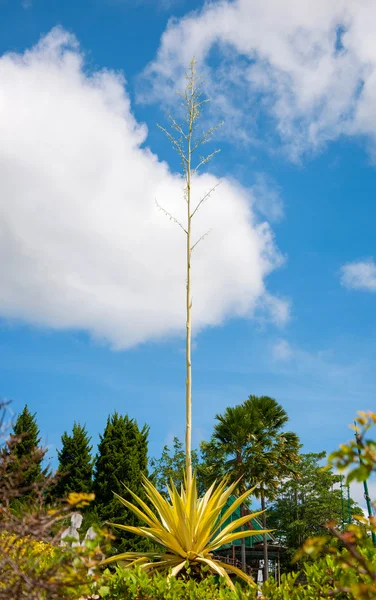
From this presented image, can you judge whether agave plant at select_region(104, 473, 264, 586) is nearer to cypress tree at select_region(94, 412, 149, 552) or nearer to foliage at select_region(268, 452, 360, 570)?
cypress tree at select_region(94, 412, 149, 552)

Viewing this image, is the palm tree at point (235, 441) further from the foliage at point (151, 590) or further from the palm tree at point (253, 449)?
the foliage at point (151, 590)

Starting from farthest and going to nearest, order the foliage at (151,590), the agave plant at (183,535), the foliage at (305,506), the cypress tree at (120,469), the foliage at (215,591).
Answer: the foliage at (305,506), the cypress tree at (120,469), the agave plant at (183,535), the foliage at (151,590), the foliage at (215,591)

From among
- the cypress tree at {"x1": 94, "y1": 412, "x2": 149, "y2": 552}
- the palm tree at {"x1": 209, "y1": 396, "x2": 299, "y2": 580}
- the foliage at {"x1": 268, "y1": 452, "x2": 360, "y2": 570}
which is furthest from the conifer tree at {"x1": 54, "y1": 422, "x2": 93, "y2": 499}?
the foliage at {"x1": 268, "y1": 452, "x2": 360, "y2": 570}

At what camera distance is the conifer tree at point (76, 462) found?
23219mm

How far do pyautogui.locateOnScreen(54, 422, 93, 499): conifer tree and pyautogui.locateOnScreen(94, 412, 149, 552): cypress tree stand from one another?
16.3 inches

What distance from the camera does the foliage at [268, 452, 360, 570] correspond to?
119ft

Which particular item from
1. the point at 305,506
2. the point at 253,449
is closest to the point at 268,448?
the point at 253,449

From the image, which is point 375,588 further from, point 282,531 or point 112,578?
point 282,531

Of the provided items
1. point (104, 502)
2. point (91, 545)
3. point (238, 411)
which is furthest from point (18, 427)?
point (91, 545)

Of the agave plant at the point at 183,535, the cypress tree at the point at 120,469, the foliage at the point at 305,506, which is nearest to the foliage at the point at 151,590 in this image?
the agave plant at the point at 183,535

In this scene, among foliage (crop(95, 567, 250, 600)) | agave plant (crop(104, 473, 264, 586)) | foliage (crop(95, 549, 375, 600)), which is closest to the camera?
foliage (crop(95, 549, 375, 600))

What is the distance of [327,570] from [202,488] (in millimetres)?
28758

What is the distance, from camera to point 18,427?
24.0m

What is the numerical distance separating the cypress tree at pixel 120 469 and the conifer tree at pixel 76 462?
0.41 m
